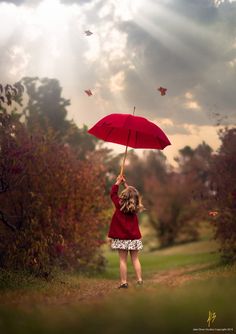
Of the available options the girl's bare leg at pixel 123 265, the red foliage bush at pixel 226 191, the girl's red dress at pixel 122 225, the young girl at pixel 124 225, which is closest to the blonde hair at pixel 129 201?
the young girl at pixel 124 225

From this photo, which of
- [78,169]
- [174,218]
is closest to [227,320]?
[78,169]

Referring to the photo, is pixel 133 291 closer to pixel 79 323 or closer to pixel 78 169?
pixel 79 323

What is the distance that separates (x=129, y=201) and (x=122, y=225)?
47 centimetres

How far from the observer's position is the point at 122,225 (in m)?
9.42

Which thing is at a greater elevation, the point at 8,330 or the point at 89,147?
the point at 89,147

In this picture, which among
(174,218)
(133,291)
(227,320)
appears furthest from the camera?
(174,218)

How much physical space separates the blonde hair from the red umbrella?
0.39 meters

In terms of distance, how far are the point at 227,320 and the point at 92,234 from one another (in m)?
9.23

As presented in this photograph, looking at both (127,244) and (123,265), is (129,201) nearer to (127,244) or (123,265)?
(127,244)

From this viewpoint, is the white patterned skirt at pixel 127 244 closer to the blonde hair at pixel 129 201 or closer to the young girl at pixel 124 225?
the young girl at pixel 124 225

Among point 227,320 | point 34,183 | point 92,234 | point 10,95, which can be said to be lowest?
point 227,320

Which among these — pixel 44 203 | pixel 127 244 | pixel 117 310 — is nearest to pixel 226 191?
pixel 44 203

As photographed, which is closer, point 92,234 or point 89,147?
point 92,234

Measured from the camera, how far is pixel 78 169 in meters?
15.4
